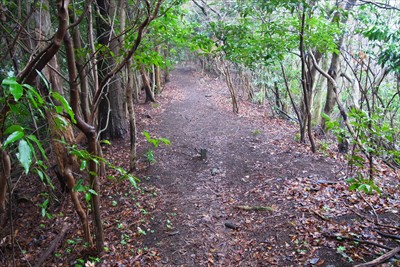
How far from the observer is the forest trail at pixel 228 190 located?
4.21m

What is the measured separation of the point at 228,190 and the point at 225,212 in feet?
2.95

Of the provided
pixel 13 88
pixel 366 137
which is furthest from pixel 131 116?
pixel 13 88

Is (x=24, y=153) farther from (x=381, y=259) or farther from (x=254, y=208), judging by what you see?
(x=254, y=208)

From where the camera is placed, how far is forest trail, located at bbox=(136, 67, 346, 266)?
421 centimetres

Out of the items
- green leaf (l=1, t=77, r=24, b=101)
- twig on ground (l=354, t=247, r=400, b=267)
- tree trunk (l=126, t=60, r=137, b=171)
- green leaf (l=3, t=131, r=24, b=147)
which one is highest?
green leaf (l=1, t=77, r=24, b=101)

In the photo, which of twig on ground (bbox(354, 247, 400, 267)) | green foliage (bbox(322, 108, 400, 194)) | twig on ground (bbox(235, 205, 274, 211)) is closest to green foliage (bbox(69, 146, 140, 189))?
green foliage (bbox(322, 108, 400, 194))

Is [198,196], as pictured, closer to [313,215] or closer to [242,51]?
[313,215]

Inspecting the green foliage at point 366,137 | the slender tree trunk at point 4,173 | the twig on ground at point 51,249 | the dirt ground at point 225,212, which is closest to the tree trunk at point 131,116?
the dirt ground at point 225,212

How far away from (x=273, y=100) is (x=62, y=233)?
13.2 metres

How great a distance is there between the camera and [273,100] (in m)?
15.6

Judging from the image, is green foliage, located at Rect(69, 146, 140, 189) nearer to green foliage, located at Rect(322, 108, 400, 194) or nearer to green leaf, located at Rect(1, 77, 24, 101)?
green leaf, located at Rect(1, 77, 24, 101)

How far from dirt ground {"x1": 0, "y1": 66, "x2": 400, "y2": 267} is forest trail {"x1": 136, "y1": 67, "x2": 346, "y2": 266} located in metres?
0.02

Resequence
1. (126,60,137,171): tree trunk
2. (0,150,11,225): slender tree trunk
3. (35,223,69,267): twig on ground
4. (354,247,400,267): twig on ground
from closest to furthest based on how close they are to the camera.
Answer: (0,150,11,225): slender tree trunk < (354,247,400,267): twig on ground < (35,223,69,267): twig on ground < (126,60,137,171): tree trunk

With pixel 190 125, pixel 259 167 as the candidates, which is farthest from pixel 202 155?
pixel 190 125
